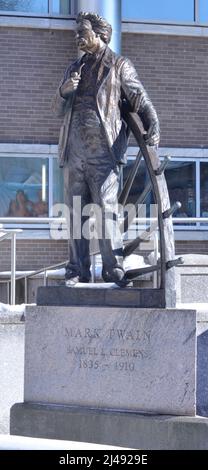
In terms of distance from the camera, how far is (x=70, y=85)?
797cm

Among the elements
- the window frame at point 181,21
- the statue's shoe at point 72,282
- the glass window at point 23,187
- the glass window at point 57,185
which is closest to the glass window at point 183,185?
the glass window at point 57,185

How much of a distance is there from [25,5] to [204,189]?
4.30 meters

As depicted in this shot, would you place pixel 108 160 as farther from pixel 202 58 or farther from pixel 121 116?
pixel 202 58

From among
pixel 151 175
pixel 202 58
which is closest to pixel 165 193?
pixel 151 175

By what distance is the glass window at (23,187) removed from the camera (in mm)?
17328

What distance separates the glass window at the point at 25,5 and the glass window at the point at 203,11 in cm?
265

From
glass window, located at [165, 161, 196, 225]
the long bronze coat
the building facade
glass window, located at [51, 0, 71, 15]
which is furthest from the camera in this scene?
glass window, located at [165, 161, 196, 225]

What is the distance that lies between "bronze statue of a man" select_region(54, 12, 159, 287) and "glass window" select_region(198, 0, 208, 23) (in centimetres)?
1018

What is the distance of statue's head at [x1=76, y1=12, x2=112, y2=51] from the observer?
8016mm

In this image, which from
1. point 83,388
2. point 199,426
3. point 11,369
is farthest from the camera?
point 11,369

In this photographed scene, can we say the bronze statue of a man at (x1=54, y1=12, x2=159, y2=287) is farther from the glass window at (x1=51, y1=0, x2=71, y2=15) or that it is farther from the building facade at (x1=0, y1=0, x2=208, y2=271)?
the glass window at (x1=51, y1=0, x2=71, y2=15)

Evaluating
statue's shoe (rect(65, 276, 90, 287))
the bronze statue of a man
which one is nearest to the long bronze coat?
the bronze statue of a man

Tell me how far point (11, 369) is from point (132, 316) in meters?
2.23

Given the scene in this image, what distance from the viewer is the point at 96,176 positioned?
7980 millimetres
